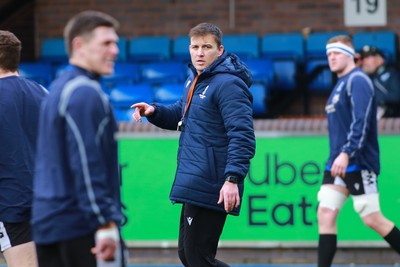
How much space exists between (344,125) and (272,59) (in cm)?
518

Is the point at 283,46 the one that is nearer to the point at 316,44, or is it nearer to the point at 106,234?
the point at 316,44

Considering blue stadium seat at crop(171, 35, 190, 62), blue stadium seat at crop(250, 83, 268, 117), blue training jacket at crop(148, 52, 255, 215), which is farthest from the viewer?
blue stadium seat at crop(171, 35, 190, 62)

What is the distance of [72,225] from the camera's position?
15.2 feet

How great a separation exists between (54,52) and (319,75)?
383 centimetres

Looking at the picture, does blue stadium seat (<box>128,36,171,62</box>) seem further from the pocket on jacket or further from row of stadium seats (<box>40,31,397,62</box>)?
the pocket on jacket

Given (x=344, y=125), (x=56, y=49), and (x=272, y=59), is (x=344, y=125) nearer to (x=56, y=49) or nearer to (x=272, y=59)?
(x=272, y=59)

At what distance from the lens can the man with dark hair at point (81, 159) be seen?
447 centimetres

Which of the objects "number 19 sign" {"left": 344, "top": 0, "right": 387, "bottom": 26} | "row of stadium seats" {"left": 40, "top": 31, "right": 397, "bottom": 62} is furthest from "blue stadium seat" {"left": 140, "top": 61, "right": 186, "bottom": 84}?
"number 19 sign" {"left": 344, "top": 0, "right": 387, "bottom": 26}

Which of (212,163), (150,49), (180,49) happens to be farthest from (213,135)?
(150,49)

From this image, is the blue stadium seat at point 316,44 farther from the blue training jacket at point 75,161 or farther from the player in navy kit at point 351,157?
the blue training jacket at point 75,161

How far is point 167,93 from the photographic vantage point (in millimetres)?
12680

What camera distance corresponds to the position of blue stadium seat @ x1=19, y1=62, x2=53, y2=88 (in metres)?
13.6

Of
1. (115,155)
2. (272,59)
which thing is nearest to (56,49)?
(272,59)

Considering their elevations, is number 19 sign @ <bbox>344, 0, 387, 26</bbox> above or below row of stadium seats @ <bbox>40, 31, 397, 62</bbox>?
above
